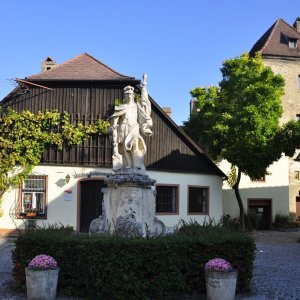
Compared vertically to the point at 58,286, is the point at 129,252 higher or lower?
higher

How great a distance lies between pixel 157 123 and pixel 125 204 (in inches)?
527

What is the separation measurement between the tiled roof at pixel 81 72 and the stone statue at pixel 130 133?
11.1 m

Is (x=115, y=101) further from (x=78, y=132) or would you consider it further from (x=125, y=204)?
(x=125, y=204)

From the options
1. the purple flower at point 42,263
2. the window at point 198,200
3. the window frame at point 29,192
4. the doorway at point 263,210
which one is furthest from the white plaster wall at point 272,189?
the purple flower at point 42,263

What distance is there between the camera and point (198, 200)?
23.8 meters

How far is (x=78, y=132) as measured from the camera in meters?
20.6

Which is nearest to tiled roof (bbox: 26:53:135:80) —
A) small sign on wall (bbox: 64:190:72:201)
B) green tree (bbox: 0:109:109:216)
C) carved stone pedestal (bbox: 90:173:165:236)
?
green tree (bbox: 0:109:109:216)

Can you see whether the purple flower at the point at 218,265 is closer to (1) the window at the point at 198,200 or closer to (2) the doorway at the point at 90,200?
(2) the doorway at the point at 90,200

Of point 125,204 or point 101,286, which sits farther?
point 125,204

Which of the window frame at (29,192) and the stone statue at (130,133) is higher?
the stone statue at (130,133)

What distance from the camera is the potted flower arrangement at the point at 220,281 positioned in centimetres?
701

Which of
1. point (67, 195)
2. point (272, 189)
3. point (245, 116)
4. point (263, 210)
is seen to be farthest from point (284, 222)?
point (67, 195)

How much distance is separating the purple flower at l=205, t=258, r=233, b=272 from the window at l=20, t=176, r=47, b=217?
14.2m

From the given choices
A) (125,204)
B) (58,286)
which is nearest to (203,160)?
(125,204)
